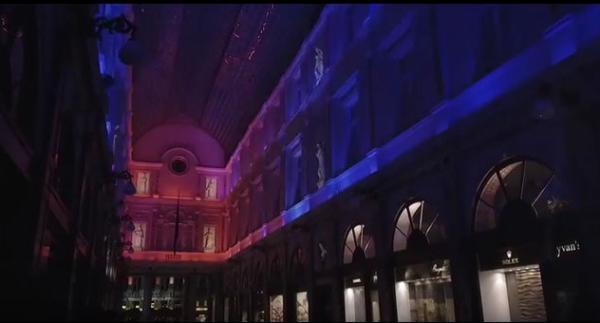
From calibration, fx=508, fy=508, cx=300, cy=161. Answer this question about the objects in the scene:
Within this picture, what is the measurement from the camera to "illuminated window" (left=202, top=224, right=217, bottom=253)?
1271 inches

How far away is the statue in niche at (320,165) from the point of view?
1597 centimetres

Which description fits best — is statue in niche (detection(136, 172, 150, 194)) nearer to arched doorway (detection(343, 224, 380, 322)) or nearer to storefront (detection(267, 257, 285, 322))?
storefront (detection(267, 257, 285, 322))

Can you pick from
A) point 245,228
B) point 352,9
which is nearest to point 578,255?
point 352,9

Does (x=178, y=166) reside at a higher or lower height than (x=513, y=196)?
higher

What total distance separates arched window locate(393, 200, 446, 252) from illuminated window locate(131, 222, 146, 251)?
2343 cm

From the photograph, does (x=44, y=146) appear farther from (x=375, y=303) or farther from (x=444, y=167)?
(x=375, y=303)

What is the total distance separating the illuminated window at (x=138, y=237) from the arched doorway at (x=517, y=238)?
2624 centimetres

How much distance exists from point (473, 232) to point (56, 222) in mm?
7086

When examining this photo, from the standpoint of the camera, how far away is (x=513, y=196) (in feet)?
26.2

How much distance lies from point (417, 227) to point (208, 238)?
23.7 metres

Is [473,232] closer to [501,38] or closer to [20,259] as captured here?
[501,38]

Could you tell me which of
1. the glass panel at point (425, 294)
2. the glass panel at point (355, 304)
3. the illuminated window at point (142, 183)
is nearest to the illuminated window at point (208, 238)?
the illuminated window at point (142, 183)

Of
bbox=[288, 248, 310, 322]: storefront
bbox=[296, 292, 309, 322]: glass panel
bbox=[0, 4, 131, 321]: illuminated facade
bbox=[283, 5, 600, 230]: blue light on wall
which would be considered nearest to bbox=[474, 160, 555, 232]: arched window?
bbox=[283, 5, 600, 230]: blue light on wall

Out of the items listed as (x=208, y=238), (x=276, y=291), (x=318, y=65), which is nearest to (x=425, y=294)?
(x=318, y=65)
